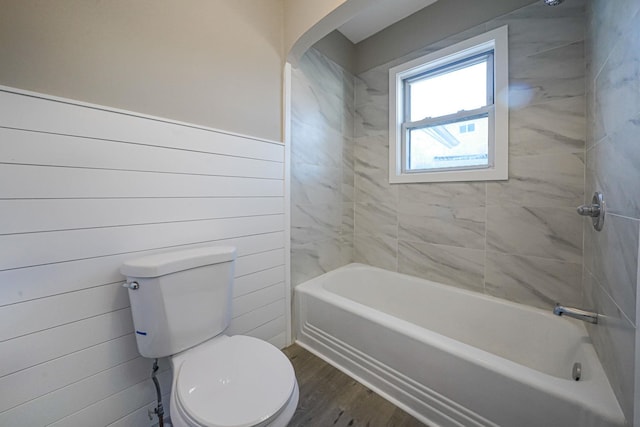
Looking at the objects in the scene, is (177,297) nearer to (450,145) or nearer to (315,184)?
(315,184)

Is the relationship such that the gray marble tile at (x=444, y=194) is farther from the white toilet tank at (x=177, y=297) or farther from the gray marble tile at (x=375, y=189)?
the white toilet tank at (x=177, y=297)

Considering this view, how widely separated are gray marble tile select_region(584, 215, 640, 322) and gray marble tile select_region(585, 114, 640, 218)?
5cm

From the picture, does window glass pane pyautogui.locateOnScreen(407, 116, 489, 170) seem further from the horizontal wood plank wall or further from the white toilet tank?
the white toilet tank

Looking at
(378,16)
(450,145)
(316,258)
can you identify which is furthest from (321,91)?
(316,258)

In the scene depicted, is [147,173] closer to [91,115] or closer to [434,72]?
[91,115]

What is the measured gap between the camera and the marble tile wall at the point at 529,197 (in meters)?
1.32

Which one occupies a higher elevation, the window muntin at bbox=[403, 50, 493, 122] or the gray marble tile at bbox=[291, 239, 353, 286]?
the window muntin at bbox=[403, 50, 493, 122]

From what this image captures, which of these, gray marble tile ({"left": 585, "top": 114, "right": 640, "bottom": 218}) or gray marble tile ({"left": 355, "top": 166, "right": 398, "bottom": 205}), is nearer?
gray marble tile ({"left": 585, "top": 114, "right": 640, "bottom": 218})

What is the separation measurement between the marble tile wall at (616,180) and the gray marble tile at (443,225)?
54 centimetres

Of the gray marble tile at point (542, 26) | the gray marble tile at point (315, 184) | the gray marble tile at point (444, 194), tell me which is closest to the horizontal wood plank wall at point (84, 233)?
the gray marble tile at point (315, 184)

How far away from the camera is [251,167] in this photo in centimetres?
147

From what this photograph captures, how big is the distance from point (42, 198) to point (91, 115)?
36cm

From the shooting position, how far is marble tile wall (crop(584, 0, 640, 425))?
0.71 m

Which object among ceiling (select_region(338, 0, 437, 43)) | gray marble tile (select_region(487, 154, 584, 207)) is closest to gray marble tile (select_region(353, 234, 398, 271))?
gray marble tile (select_region(487, 154, 584, 207))
